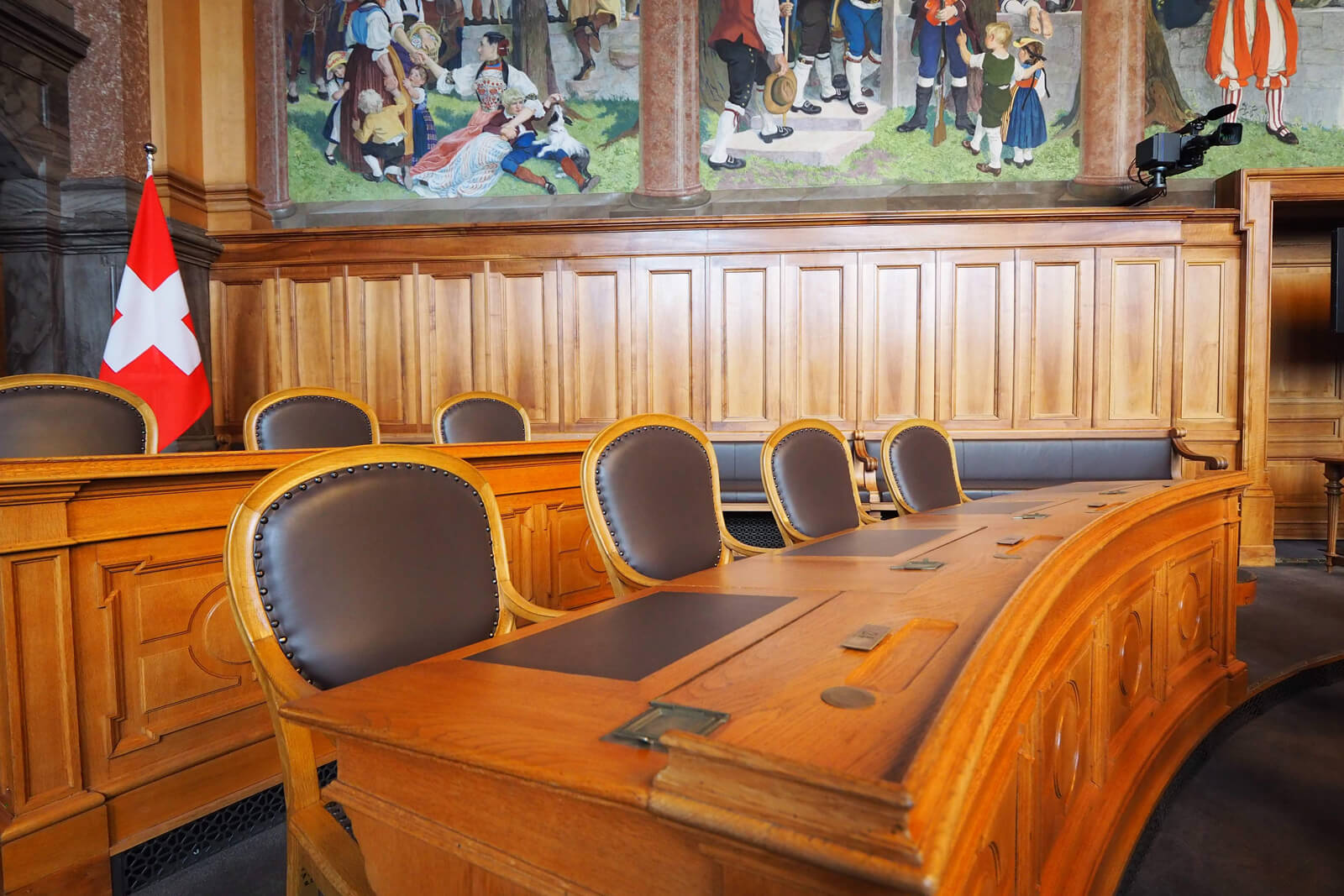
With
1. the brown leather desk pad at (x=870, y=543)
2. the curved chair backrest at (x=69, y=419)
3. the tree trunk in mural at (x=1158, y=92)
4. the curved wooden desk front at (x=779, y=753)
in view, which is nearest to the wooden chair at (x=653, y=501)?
the brown leather desk pad at (x=870, y=543)

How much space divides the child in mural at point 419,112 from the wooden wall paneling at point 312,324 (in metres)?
1.14

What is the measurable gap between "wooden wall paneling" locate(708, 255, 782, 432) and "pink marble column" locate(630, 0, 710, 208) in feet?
2.46

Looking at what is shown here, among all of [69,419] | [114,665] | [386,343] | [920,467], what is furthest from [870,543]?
[386,343]

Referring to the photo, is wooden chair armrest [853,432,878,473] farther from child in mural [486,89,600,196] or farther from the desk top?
the desk top

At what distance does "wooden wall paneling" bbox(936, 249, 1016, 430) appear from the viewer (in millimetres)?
4973

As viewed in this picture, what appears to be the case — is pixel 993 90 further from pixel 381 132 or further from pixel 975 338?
pixel 381 132

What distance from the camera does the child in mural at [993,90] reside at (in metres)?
5.29

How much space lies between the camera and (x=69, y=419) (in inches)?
87.5

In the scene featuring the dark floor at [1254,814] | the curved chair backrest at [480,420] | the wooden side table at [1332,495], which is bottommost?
the dark floor at [1254,814]

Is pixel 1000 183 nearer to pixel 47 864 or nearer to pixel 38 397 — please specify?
pixel 38 397

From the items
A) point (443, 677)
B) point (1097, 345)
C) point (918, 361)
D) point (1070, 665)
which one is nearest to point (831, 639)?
point (443, 677)

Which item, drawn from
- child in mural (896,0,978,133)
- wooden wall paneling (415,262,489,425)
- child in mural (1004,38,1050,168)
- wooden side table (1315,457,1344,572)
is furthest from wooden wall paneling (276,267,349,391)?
wooden side table (1315,457,1344,572)

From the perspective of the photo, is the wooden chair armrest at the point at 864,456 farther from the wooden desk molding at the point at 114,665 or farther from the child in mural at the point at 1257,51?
the child in mural at the point at 1257,51

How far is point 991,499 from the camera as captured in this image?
2.69 metres
